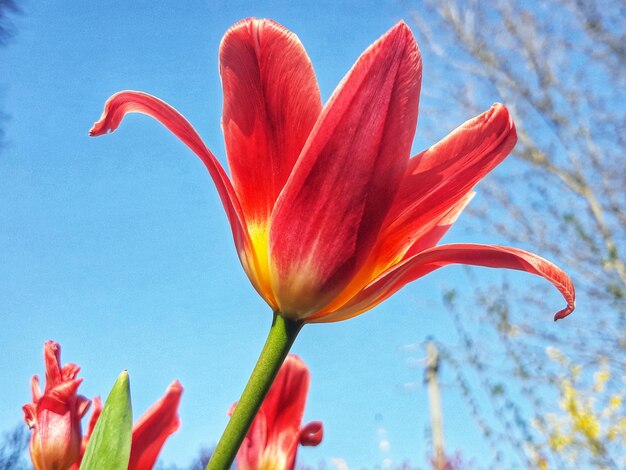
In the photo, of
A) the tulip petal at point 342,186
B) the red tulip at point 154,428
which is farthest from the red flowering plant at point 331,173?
the red tulip at point 154,428

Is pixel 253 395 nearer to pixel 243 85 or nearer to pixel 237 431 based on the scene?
pixel 237 431

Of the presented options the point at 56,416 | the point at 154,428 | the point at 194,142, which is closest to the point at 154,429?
the point at 154,428

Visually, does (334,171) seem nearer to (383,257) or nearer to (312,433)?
(383,257)

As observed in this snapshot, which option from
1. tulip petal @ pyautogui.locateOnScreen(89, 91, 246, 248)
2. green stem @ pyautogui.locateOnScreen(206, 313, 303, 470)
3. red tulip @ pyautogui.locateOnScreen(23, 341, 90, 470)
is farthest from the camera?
red tulip @ pyautogui.locateOnScreen(23, 341, 90, 470)

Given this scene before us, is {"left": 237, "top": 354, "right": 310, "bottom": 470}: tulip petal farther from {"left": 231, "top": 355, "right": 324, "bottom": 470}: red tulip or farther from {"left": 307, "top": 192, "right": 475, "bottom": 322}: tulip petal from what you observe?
{"left": 307, "top": 192, "right": 475, "bottom": 322}: tulip petal

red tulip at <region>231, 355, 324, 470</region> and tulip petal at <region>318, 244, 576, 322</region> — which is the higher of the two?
tulip petal at <region>318, 244, 576, 322</region>

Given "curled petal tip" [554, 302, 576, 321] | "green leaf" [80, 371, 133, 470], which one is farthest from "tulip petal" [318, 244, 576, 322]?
"green leaf" [80, 371, 133, 470]

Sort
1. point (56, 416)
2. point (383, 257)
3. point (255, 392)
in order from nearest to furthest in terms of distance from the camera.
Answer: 1. point (255, 392)
2. point (383, 257)
3. point (56, 416)
